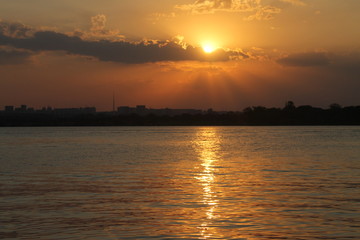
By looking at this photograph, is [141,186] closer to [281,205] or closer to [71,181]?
[71,181]

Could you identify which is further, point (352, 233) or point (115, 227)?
point (115, 227)

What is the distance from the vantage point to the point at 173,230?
1755 centimetres

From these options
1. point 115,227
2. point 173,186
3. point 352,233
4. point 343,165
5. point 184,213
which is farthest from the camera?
point 343,165

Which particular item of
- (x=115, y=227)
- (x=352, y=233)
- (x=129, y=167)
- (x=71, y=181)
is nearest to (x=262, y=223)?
(x=352, y=233)

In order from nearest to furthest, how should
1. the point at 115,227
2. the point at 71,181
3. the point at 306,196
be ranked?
the point at 115,227 < the point at 306,196 < the point at 71,181

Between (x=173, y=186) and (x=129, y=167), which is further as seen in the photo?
(x=129, y=167)

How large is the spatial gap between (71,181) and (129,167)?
37.0ft

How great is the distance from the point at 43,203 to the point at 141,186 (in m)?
7.63

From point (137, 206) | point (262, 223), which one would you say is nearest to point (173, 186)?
point (137, 206)

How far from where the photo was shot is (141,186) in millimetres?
29719

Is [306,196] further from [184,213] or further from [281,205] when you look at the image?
[184,213]

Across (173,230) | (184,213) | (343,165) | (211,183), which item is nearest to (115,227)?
(173,230)

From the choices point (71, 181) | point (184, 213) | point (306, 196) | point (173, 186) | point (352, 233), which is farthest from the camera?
point (71, 181)

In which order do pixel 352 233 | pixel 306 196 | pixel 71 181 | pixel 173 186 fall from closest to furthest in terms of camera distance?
pixel 352 233 < pixel 306 196 < pixel 173 186 < pixel 71 181
